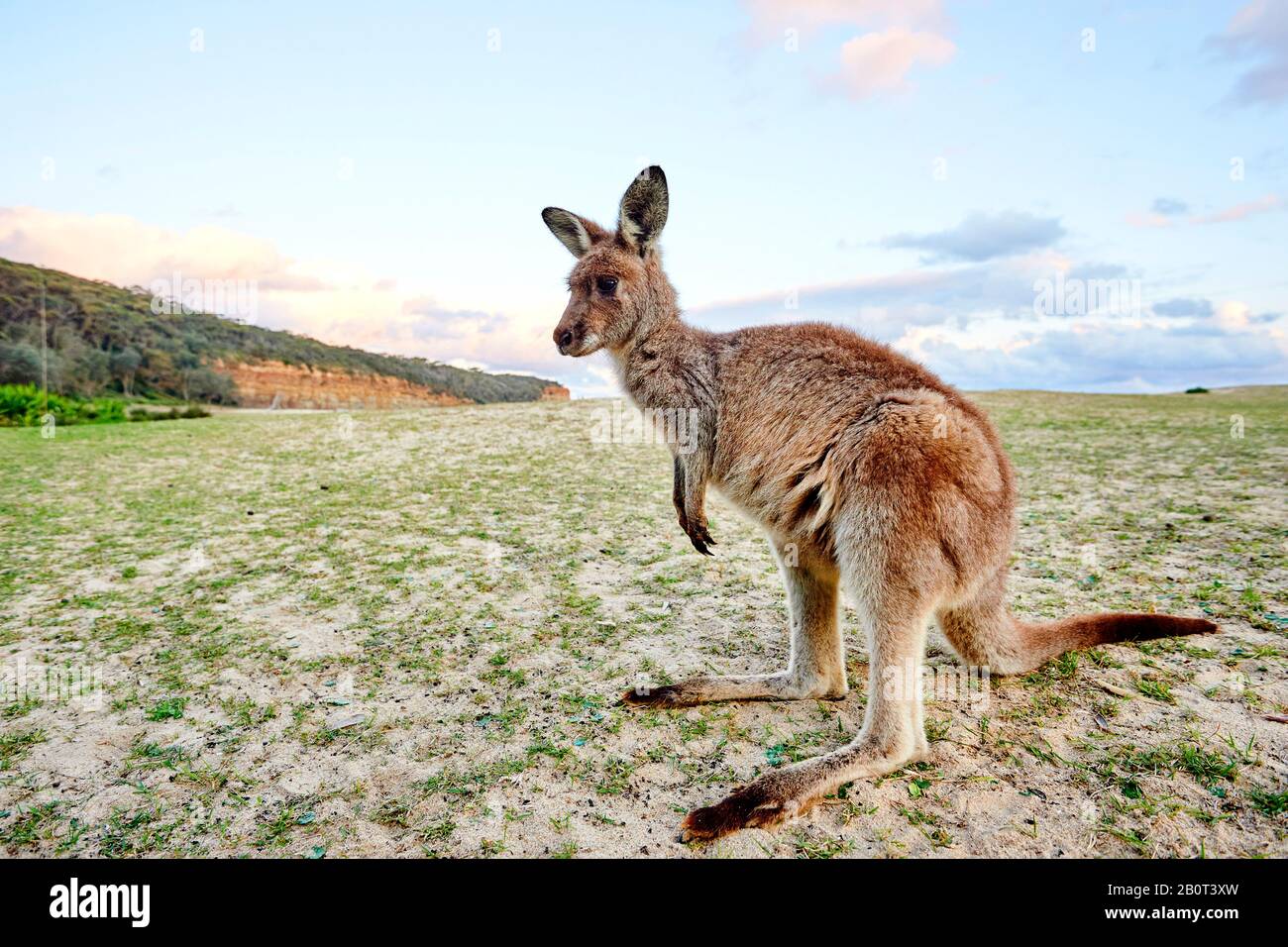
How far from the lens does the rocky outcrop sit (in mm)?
38125

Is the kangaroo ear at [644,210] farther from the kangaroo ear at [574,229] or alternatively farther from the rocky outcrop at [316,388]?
the rocky outcrop at [316,388]

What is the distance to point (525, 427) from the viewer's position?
12477mm

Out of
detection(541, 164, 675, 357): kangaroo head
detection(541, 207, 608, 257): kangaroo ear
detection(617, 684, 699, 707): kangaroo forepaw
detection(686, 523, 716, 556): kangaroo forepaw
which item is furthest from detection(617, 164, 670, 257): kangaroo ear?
detection(617, 684, 699, 707): kangaroo forepaw

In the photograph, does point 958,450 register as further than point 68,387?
No

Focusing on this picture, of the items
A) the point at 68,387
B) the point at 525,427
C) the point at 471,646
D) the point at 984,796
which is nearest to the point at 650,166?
the point at 471,646

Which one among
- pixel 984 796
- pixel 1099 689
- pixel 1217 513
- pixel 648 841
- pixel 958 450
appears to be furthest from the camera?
pixel 1217 513

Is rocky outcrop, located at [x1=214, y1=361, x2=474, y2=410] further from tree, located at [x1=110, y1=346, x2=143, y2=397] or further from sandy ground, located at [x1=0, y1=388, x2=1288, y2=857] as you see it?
sandy ground, located at [x1=0, y1=388, x2=1288, y2=857]

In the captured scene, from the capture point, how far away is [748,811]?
7.45ft

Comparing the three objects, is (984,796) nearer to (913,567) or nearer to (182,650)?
(913,567)

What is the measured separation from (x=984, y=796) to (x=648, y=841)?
1.19 m

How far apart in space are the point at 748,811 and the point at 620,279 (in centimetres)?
239

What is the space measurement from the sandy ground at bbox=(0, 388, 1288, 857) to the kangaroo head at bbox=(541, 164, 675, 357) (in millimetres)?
1647

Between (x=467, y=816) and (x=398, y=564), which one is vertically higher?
(x=398, y=564)

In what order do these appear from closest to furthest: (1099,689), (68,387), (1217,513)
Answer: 1. (1099,689)
2. (1217,513)
3. (68,387)
